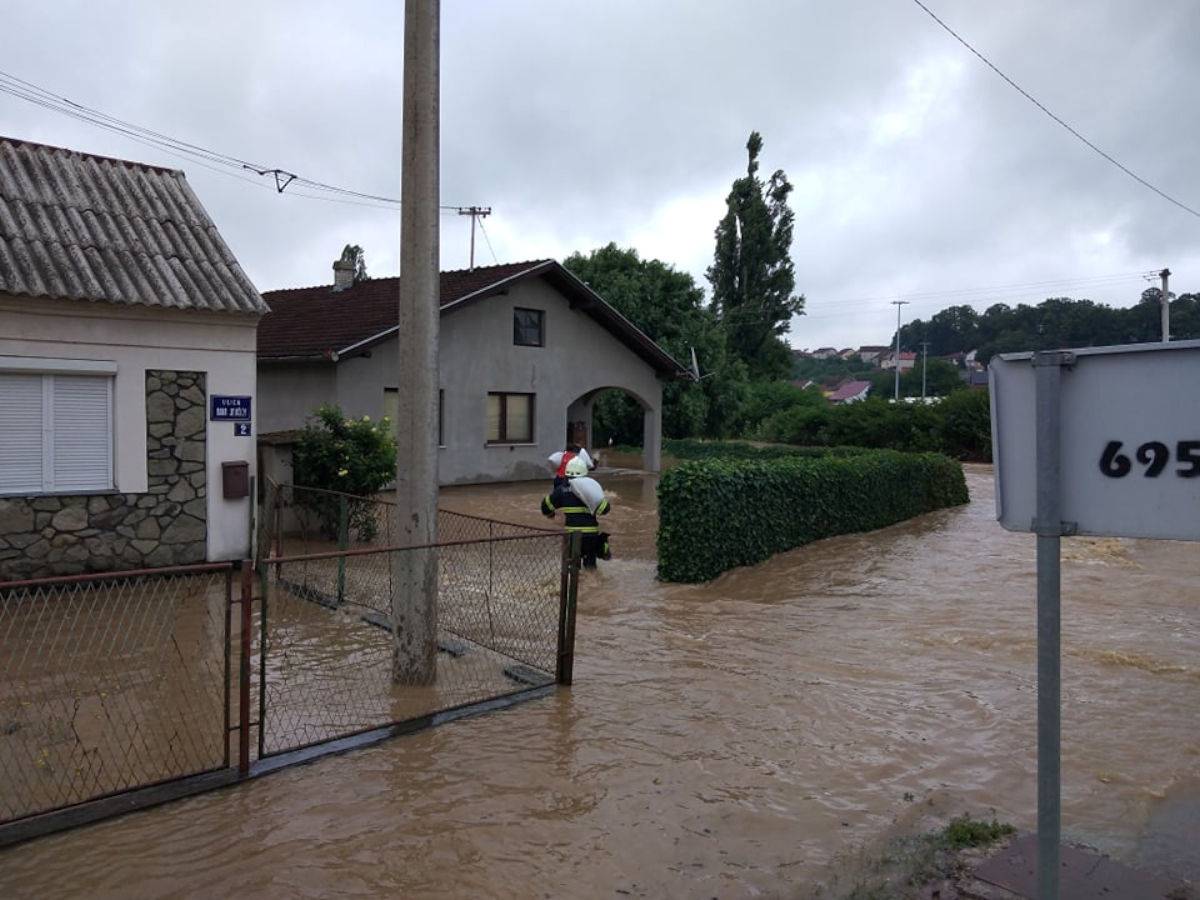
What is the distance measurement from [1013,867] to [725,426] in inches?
1326

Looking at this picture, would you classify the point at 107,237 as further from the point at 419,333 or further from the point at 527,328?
the point at 527,328

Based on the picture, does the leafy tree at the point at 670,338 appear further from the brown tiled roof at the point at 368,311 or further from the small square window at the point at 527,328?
the small square window at the point at 527,328

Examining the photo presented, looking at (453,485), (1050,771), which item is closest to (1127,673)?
(1050,771)

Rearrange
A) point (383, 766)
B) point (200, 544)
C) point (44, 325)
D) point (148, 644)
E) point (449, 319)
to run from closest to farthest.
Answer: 1. point (383, 766)
2. point (148, 644)
3. point (44, 325)
4. point (200, 544)
5. point (449, 319)

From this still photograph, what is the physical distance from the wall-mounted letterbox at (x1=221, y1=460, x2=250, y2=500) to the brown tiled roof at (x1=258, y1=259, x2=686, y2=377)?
8.09m

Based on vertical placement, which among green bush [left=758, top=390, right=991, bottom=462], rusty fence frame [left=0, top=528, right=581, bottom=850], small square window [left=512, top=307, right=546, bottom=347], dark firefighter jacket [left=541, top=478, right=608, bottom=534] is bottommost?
rusty fence frame [left=0, top=528, right=581, bottom=850]

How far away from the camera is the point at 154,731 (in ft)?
19.6

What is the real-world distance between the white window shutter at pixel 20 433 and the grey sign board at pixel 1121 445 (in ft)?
31.1

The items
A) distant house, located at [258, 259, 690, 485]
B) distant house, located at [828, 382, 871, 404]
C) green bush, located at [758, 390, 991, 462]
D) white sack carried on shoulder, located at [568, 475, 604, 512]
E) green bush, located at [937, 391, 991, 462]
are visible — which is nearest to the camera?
white sack carried on shoulder, located at [568, 475, 604, 512]

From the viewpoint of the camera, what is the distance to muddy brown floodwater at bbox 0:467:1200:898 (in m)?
4.32

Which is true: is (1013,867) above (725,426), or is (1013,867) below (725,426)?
below

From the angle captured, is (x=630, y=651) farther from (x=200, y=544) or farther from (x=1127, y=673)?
(x=200, y=544)

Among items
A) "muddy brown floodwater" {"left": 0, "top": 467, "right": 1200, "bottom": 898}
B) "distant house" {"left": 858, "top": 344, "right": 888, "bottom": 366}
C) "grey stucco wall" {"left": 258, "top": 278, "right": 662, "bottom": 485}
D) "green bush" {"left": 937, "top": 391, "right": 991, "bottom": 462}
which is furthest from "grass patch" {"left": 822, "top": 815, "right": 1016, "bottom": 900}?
"distant house" {"left": 858, "top": 344, "right": 888, "bottom": 366}

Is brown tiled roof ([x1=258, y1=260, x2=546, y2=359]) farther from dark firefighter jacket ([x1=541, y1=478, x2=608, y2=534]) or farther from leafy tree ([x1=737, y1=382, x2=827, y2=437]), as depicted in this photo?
leafy tree ([x1=737, y1=382, x2=827, y2=437])
